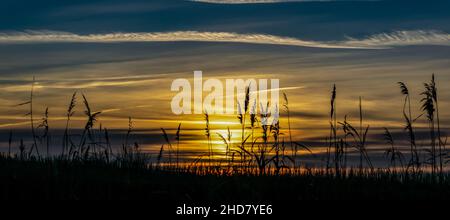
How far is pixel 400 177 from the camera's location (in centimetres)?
1309

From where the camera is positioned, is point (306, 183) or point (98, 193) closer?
point (98, 193)

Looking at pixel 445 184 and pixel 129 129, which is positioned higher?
pixel 129 129

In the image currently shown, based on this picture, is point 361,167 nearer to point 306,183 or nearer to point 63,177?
point 306,183

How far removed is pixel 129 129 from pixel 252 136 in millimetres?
2633
